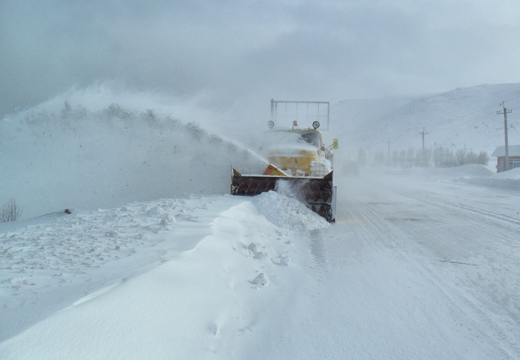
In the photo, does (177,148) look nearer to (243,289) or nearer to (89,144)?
(89,144)

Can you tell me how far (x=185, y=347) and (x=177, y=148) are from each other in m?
11.3

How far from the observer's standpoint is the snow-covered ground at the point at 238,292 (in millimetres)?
2250

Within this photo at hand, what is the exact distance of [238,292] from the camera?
11.9ft

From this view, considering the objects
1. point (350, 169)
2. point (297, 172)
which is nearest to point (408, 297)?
point (297, 172)

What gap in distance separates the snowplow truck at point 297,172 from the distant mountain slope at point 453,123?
311 feet

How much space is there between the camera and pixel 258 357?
100 inches

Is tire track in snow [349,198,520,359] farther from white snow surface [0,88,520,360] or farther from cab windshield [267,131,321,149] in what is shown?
cab windshield [267,131,321,149]

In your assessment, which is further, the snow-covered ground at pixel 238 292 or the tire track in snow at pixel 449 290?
the tire track in snow at pixel 449 290

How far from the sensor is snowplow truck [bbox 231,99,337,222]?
8.73m

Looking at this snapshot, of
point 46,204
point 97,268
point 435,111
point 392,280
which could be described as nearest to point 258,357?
point 97,268

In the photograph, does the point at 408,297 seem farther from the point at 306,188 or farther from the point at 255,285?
the point at 306,188

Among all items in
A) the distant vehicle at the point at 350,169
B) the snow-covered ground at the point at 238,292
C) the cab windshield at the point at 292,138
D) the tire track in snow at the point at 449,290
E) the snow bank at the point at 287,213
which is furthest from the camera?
the distant vehicle at the point at 350,169

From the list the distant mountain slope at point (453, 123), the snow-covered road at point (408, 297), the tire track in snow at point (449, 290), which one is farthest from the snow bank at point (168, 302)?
the distant mountain slope at point (453, 123)

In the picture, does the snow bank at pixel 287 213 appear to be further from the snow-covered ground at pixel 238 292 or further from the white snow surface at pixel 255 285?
the snow-covered ground at pixel 238 292
